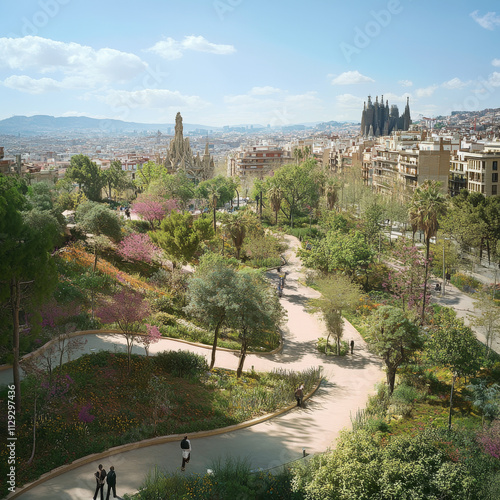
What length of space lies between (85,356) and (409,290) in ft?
74.0

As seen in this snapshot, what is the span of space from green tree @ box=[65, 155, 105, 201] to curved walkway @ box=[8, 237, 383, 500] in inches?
1617

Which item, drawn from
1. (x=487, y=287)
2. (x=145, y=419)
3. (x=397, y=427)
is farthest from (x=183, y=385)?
(x=487, y=287)

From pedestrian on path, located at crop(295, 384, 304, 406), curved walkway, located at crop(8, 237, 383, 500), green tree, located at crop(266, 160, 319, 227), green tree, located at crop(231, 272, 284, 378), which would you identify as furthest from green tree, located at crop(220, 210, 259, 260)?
green tree, located at crop(266, 160, 319, 227)

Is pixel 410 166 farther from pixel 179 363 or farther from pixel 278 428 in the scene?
pixel 278 428

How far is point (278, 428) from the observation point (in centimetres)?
1692

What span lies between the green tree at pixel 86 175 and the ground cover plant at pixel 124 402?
4727cm

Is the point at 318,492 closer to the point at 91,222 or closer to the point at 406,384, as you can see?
the point at 406,384

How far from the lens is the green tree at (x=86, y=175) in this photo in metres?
61.4

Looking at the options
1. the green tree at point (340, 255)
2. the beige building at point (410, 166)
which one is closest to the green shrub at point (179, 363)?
the green tree at point (340, 255)

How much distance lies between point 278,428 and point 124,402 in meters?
5.29

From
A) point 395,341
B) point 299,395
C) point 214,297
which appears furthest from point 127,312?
point 395,341

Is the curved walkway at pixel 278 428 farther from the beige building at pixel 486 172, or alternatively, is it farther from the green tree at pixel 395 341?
the beige building at pixel 486 172

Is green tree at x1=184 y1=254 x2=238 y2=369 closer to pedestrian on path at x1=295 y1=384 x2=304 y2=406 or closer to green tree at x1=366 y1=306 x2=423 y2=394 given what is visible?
pedestrian on path at x1=295 y1=384 x2=304 y2=406

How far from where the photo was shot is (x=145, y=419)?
15.2m
